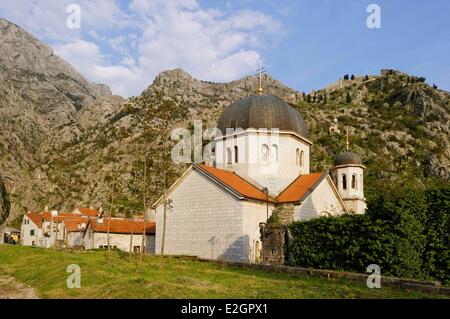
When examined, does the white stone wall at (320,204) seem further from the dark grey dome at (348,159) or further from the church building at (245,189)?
the dark grey dome at (348,159)

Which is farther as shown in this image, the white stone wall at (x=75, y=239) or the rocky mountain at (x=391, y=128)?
the rocky mountain at (x=391, y=128)

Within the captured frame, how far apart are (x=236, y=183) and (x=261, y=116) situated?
749 cm

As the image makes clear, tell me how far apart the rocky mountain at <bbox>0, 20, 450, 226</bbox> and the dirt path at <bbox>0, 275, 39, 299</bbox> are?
47188 millimetres

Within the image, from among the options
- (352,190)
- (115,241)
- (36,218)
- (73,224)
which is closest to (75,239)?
(73,224)

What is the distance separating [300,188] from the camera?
34781mm

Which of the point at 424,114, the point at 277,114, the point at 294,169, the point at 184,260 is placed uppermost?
the point at 424,114

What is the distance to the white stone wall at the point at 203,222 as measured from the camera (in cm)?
3103

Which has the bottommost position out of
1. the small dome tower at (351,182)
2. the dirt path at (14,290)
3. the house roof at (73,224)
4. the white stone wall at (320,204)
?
the dirt path at (14,290)

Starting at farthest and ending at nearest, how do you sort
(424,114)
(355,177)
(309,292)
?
(424,114)
(355,177)
(309,292)

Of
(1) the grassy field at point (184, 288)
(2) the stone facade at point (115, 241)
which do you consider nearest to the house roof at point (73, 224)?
(2) the stone facade at point (115, 241)
